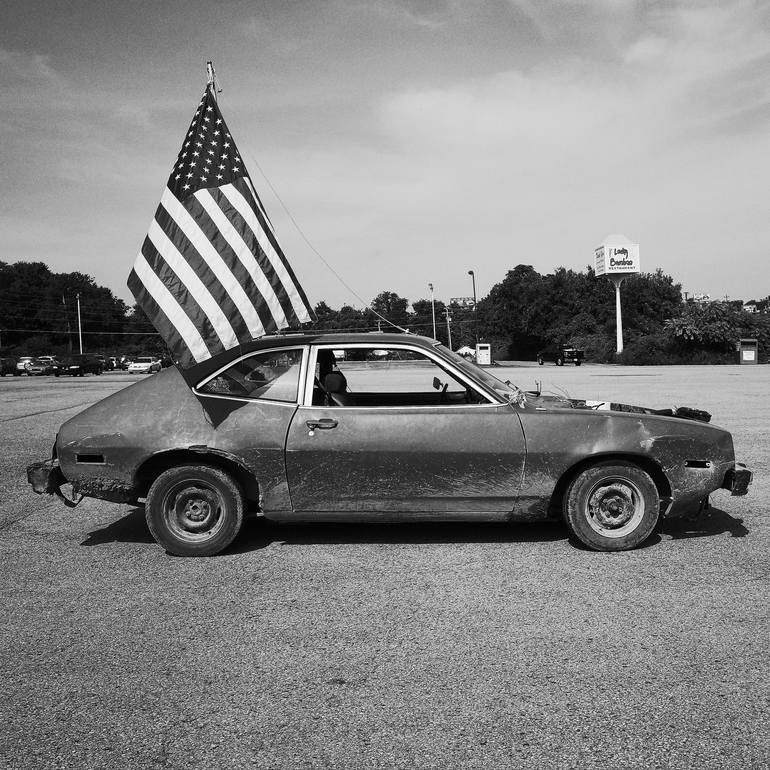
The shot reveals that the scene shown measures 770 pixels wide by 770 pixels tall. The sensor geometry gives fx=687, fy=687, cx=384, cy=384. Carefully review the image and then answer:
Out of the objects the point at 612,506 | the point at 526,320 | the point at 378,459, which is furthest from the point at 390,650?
the point at 526,320

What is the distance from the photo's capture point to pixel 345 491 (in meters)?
4.90

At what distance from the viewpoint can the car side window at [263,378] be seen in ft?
16.6

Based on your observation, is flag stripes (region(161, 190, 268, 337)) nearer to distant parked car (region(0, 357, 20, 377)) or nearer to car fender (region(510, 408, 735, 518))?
car fender (region(510, 408, 735, 518))

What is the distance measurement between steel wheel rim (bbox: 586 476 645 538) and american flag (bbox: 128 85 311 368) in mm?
2735

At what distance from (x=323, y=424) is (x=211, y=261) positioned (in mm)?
1673

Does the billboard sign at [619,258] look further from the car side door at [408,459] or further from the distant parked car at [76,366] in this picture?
the car side door at [408,459]

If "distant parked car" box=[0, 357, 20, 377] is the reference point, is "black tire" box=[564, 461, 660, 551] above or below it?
below

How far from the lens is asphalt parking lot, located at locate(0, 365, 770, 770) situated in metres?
2.64

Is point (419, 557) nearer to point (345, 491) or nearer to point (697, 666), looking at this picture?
point (345, 491)

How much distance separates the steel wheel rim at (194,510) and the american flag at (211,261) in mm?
937

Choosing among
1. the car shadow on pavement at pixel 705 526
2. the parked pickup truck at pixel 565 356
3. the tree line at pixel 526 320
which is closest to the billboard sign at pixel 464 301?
the tree line at pixel 526 320

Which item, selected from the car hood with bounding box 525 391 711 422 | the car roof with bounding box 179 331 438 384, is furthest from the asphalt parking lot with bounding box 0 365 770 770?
the car roof with bounding box 179 331 438 384

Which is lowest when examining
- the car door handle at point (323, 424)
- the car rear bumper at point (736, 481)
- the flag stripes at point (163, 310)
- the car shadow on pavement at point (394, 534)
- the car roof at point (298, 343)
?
the car shadow on pavement at point (394, 534)

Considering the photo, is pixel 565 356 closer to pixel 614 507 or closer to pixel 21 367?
pixel 21 367
